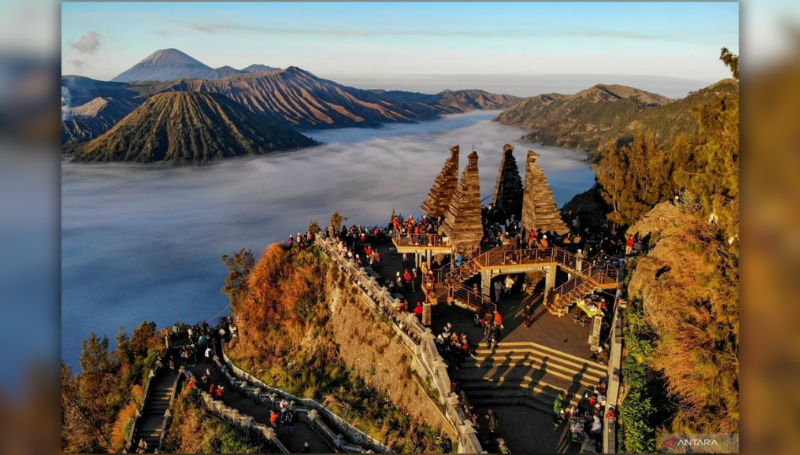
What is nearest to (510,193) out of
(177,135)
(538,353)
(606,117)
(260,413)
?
(538,353)

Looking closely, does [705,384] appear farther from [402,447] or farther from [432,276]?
[432,276]

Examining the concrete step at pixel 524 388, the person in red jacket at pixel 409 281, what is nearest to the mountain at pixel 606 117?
the person in red jacket at pixel 409 281

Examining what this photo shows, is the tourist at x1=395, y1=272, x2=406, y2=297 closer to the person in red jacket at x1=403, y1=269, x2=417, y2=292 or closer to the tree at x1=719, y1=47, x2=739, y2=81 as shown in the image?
the person in red jacket at x1=403, y1=269, x2=417, y2=292

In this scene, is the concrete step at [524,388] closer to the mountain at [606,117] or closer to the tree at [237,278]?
the tree at [237,278]

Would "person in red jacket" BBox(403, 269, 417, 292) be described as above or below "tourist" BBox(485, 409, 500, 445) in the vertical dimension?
above

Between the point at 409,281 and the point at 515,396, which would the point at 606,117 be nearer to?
the point at 409,281

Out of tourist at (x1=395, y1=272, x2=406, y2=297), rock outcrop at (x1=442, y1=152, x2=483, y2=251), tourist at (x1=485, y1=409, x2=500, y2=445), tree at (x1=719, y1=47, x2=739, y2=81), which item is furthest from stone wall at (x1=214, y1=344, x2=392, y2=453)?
tree at (x1=719, y1=47, x2=739, y2=81)
